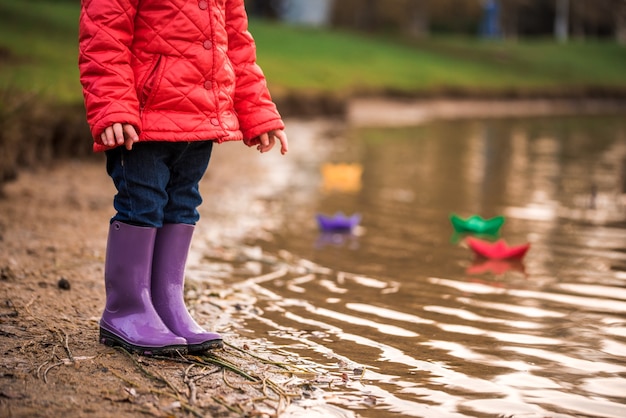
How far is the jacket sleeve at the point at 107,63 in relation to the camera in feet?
10.5

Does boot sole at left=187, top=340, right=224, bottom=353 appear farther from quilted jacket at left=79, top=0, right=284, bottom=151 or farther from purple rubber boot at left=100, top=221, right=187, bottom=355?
quilted jacket at left=79, top=0, right=284, bottom=151

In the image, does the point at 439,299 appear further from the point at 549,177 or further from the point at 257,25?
the point at 257,25

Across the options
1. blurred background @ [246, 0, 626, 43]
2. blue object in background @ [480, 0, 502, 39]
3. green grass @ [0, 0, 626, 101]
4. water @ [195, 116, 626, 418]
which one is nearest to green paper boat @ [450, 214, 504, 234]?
water @ [195, 116, 626, 418]

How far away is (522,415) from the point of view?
121 inches

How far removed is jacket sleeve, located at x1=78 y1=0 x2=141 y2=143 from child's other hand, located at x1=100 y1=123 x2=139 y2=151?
0.06ft

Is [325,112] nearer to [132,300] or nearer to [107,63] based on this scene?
[132,300]

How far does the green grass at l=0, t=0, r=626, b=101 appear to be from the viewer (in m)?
15.0

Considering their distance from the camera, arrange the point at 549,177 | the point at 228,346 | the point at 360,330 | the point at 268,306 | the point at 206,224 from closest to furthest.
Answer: the point at 228,346 → the point at 360,330 → the point at 268,306 → the point at 206,224 → the point at 549,177

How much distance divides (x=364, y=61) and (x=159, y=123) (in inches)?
1025

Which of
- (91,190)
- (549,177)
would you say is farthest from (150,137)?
(549,177)

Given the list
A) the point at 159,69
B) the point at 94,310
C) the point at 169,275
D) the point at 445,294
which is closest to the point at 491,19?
the point at 445,294

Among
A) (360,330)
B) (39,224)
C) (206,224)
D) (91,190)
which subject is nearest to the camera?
(360,330)

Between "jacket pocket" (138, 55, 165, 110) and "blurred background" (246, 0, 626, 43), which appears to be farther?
"blurred background" (246, 0, 626, 43)

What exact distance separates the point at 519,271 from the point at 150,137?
9.65 feet
